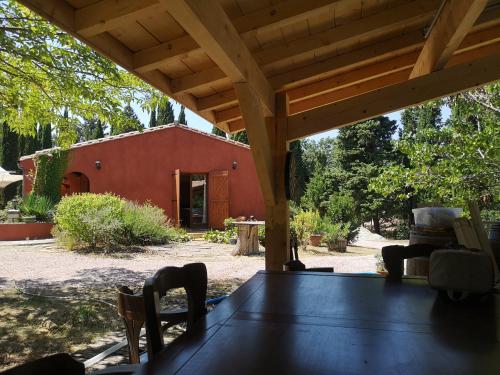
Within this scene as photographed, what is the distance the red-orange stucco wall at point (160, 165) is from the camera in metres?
13.6

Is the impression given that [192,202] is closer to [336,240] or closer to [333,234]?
[333,234]

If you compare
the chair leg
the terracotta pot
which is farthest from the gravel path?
the chair leg

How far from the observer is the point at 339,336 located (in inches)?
48.6

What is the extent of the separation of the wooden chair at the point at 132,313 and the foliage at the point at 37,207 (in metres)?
12.3

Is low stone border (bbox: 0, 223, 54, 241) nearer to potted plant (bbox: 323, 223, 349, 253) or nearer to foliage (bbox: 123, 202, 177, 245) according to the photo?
foliage (bbox: 123, 202, 177, 245)

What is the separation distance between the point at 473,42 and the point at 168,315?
329cm

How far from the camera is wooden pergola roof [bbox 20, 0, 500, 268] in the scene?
1846mm

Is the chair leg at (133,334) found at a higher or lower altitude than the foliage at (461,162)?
lower

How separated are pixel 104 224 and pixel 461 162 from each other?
7.17 meters

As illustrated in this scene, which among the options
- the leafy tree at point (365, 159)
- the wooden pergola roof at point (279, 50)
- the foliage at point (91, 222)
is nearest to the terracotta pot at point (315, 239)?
the foliage at point (91, 222)

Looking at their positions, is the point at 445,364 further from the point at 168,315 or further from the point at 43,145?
the point at 43,145

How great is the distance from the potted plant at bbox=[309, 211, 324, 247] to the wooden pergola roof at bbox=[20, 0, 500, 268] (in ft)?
22.7

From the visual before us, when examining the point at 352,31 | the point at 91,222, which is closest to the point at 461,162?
the point at 352,31

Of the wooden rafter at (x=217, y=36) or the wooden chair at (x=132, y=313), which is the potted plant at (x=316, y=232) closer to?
the wooden rafter at (x=217, y=36)
